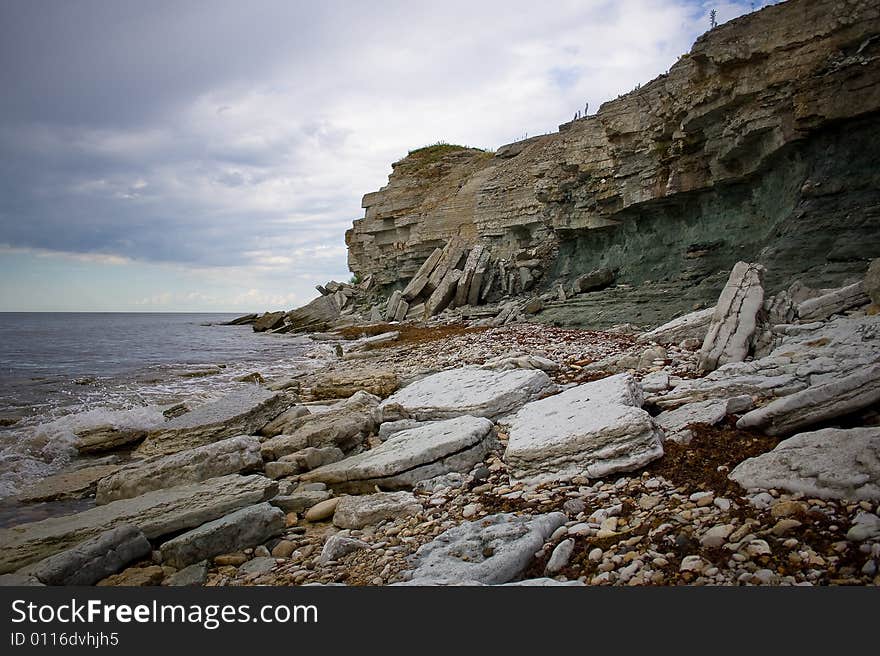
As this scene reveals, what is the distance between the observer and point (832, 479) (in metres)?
3.04

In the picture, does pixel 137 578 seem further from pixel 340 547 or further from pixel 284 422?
pixel 284 422

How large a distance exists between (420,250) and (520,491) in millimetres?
31278

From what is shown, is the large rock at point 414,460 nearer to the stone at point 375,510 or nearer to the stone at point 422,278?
the stone at point 375,510

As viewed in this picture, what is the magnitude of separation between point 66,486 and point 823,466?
836cm

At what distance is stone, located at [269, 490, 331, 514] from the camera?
204 inches

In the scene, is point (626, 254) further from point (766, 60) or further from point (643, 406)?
point (643, 406)

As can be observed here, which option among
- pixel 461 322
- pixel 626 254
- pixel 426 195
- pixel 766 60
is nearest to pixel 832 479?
pixel 766 60

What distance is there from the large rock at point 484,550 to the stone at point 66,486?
18.0ft

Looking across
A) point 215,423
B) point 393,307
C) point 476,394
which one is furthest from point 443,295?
point 476,394

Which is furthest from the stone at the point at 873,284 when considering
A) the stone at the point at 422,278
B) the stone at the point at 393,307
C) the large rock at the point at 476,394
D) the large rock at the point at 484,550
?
the stone at the point at 393,307

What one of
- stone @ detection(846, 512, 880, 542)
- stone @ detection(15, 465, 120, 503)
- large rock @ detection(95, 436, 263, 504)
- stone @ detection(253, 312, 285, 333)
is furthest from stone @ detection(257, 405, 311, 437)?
stone @ detection(253, 312, 285, 333)

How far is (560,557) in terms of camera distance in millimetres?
3160

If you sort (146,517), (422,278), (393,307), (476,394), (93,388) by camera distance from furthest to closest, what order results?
(393,307), (422,278), (93,388), (476,394), (146,517)

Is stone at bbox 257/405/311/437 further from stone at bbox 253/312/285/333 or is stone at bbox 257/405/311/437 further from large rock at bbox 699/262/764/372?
stone at bbox 253/312/285/333
